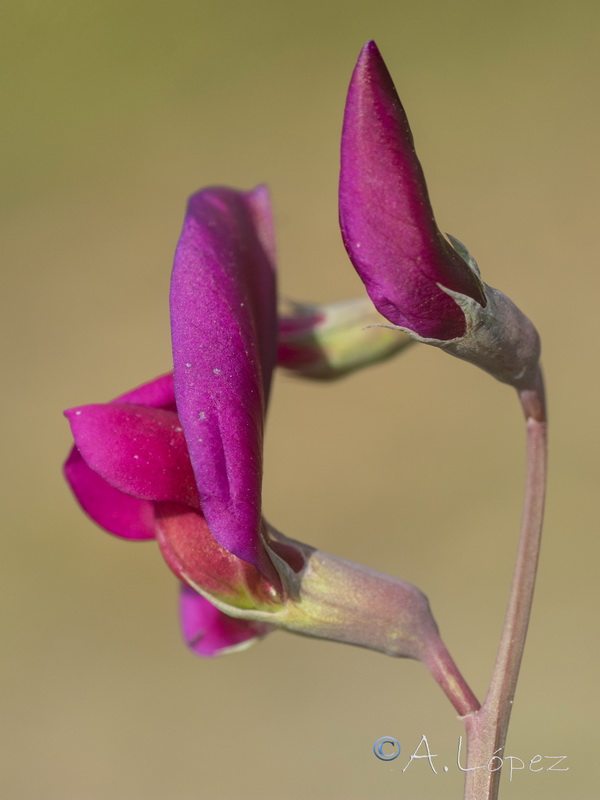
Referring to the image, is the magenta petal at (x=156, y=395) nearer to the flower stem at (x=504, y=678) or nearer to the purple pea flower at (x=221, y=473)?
the purple pea flower at (x=221, y=473)

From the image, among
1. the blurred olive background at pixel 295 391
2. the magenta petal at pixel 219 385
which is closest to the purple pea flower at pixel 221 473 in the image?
the magenta petal at pixel 219 385

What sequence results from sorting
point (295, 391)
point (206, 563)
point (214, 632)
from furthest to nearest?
point (295, 391)
point (214, 632)
point (206, 563)

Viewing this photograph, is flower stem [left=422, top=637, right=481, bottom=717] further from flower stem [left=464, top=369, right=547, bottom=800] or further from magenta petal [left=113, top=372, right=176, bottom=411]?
magenta petal [left=113, top=372, right=176, bottom=411]

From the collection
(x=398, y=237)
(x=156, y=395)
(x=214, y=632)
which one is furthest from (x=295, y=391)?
(x=398, y=237)

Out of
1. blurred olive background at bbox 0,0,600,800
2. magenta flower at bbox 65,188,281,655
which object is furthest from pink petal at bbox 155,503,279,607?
blurred olive background at bbox 0,0,600,800

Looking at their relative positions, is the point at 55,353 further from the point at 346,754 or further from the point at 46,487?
the point at 346,754

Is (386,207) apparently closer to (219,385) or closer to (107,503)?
(219,385)
